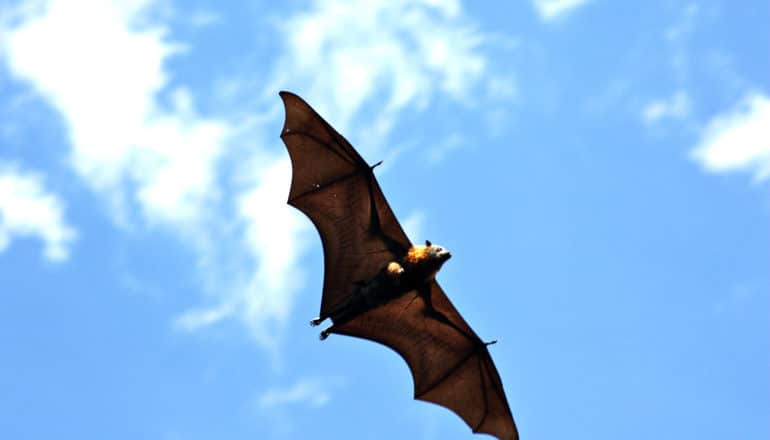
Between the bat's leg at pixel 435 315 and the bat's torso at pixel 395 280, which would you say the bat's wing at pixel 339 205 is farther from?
the bat's leg at pixel 435 315

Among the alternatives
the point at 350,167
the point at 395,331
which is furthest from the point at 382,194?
the point at 395,331

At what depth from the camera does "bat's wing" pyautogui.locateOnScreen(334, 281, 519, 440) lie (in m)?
38.2

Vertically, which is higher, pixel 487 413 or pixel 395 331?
pixel 395 331

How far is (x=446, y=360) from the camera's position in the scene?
3894 cm

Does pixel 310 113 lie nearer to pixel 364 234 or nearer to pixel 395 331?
pixel 364 234

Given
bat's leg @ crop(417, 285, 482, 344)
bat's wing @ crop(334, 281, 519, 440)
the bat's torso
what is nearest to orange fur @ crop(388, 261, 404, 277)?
the bat's torso

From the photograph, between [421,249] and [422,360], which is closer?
[421,249]

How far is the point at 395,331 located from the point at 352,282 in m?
2.52

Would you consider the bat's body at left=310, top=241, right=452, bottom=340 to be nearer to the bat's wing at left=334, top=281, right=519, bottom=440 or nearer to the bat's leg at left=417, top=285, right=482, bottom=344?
the bat's leg at left=417, top=285, right=482, bottom=344

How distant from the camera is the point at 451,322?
126 ft

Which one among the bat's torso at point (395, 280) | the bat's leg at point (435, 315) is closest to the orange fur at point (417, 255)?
the bat's torso at point (395, 280)

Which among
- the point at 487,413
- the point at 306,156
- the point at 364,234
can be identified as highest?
the point at 306,156

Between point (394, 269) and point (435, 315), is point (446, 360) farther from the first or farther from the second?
point (394, 269)

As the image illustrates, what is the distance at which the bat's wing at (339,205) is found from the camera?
121ft
